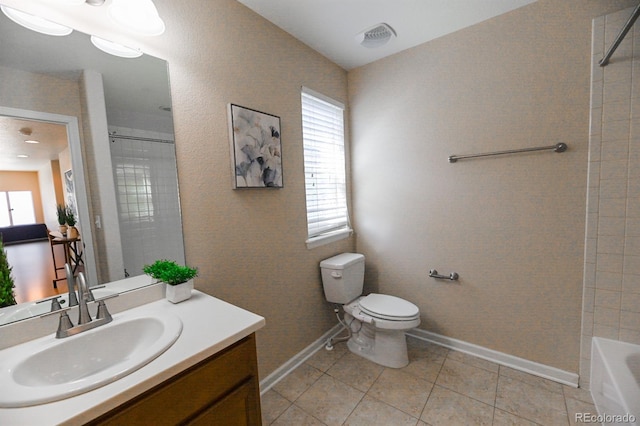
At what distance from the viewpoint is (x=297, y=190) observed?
1998 mm

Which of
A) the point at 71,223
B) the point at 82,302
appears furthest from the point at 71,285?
the point at 71,223

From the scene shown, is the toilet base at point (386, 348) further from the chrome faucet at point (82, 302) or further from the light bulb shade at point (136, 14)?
the light bulb shade at point (136, 14)

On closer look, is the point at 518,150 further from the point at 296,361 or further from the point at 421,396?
the point at 296,361

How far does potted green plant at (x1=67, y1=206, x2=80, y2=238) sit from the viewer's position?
1.07 metres

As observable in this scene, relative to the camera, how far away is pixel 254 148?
165 cm

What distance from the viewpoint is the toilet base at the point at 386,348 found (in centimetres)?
195

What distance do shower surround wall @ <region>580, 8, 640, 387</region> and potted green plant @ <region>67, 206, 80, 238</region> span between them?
2.59 metres

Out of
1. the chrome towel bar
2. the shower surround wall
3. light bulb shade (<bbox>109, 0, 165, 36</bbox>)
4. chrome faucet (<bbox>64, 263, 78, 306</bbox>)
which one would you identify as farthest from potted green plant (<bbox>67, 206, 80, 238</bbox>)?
the shower surround wall

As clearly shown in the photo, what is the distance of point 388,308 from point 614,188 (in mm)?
1479

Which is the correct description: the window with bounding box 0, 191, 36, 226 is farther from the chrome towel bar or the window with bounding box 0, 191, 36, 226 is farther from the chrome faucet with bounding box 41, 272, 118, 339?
the chrome towel bar

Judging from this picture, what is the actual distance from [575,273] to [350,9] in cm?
213

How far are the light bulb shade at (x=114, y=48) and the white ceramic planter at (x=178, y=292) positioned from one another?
3.41 feet

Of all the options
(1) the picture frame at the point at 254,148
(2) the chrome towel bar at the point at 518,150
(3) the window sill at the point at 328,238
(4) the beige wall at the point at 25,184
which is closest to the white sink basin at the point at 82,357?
(4) the beige wall at the point at 25,184

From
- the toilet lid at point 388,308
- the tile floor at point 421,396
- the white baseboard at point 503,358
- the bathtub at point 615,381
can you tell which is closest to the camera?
the bathtub at point 615,381
